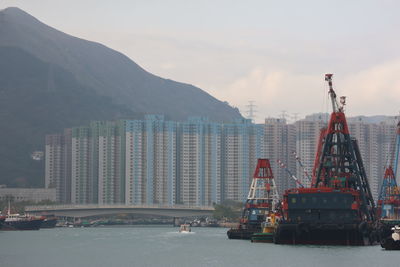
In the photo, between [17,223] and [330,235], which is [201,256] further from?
[17,223]

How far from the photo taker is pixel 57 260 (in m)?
93.8

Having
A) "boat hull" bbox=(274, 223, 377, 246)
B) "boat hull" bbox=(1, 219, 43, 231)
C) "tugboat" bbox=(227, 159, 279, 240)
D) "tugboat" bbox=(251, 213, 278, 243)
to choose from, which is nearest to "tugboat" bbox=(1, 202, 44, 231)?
"boat hull" bbox=(1, 219, 43, 231)

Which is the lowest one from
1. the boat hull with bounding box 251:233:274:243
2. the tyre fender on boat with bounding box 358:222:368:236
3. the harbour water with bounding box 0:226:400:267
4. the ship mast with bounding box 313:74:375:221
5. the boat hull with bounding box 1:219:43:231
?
the harbour water with bounding box 0:226:400:267

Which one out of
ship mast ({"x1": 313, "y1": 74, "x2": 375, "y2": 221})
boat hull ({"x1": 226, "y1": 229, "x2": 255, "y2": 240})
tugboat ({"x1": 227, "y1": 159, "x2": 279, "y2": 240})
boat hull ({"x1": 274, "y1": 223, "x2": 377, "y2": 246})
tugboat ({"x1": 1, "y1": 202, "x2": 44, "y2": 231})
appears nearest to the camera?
boat hull ({"x1": 274, "y1": 223, "x2": 377, "y2": 246})

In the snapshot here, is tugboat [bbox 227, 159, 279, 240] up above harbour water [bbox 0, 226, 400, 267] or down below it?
above

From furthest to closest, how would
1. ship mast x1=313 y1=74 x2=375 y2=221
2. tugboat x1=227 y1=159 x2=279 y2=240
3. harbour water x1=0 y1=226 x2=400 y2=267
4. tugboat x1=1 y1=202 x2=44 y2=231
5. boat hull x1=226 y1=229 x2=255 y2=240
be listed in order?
1. tugboat x1=1 y1=202 x2=44 y2=231
2. boat hull x1=226 y1=229 x2=255 y2=240
3. tugboat x1=227 y1=159 x2=279 y2=240
4. ship mast x1=313 y1=74 x2=375 y2=221
5. harbour water x1=0 y1=226 x2=400 y2=267

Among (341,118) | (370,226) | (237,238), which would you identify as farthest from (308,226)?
(237,238)

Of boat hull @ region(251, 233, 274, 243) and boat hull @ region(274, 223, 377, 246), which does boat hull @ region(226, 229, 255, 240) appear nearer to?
boat hull @ region(251, 233, 274, 243)

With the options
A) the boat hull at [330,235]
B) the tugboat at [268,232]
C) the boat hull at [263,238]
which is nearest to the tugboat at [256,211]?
the tugboat at [268,232]

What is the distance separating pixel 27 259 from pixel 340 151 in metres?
38.6

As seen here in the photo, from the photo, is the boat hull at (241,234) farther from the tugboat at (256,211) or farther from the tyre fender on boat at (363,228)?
the tyre fender on boat at (363,228)

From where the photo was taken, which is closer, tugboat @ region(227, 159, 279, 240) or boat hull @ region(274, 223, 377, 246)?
boat hull @ region(274, 223, 377, 246)

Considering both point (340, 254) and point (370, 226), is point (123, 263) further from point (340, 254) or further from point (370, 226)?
point (370, 226)

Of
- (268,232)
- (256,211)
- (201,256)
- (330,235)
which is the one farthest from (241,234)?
(201,256)
